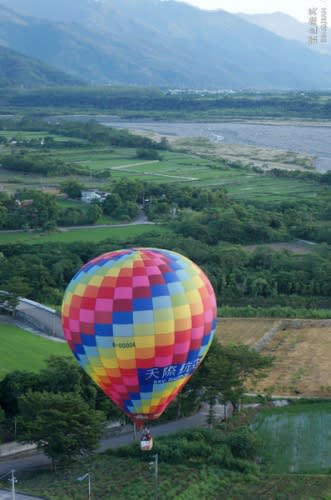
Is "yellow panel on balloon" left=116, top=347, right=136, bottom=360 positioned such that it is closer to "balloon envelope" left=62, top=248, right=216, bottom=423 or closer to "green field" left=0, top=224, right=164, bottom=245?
"balloon envelope" left=62, top=248, right=216, bottom=423

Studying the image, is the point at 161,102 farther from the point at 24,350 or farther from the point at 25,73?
the point at 24,350

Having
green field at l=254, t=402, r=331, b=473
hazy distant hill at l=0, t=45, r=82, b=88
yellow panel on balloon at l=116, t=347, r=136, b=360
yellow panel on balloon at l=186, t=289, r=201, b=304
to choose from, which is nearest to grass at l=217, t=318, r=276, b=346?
green field at l=254, t=402, r=331, b=473

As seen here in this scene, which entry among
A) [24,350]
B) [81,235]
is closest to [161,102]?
[81,235]

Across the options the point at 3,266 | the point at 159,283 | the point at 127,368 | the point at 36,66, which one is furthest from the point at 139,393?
the point at 36,66

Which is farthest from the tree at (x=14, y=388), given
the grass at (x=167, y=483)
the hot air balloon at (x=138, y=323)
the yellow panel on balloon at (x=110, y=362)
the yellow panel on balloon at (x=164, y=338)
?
the yellow panel on balloon at (x=164, y=338)

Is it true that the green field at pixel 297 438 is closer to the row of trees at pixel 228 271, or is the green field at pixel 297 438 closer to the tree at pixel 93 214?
the row of trees at pixel 228 271

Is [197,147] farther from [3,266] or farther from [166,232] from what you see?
[3,266]

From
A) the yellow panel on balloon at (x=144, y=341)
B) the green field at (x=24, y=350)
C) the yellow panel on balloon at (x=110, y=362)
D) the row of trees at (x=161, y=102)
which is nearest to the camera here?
the yellow panel on balloon at (x=144, y=341)
